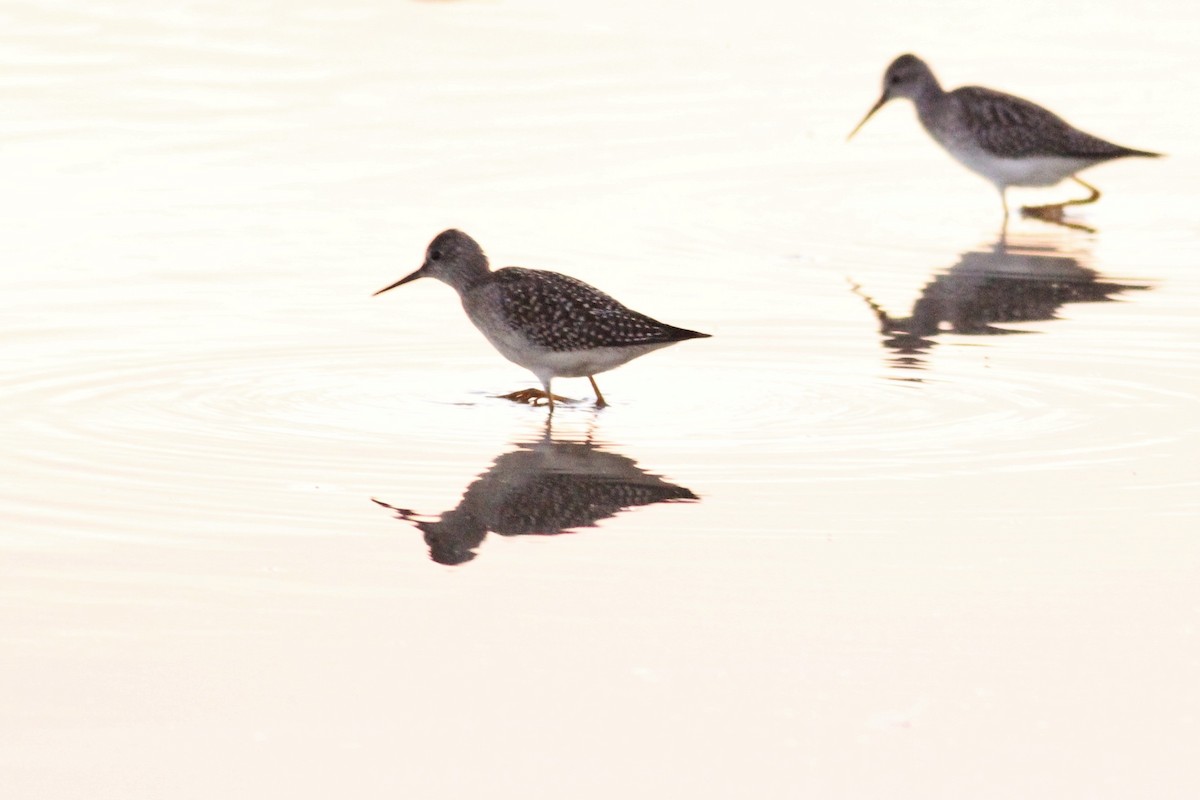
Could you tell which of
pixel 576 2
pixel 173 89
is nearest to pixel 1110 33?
pixel 576 2

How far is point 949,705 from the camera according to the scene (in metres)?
6.17

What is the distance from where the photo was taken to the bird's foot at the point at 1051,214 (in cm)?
1588

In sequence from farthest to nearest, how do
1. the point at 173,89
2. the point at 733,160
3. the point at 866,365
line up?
1. the point at 173,89
2. the point at 733,160
3. the point at 866,365

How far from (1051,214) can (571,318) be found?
7.15 meters

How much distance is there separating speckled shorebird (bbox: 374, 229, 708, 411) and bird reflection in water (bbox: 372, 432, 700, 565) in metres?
0.77

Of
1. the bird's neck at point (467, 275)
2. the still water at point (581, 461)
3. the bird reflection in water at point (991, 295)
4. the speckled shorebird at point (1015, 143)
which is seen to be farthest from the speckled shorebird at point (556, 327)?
the speckled shorebird at point (1015, 143)

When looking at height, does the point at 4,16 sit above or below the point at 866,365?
above

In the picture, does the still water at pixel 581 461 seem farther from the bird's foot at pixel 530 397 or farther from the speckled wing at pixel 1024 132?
the speckled wing at pixel 1024 132

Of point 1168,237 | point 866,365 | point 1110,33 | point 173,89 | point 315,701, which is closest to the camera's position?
point 315,701

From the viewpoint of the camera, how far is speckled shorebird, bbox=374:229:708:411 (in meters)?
9.99

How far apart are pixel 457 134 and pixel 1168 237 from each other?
217 inches

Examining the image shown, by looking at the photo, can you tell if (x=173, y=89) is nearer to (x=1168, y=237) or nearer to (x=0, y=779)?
(x=1168, y=237)

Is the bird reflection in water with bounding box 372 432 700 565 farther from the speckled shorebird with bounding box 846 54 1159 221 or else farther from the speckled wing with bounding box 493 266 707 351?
the speckled shorebird with bounding box 846 54 1159 221

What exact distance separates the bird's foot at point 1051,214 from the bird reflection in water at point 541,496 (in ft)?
24.5
